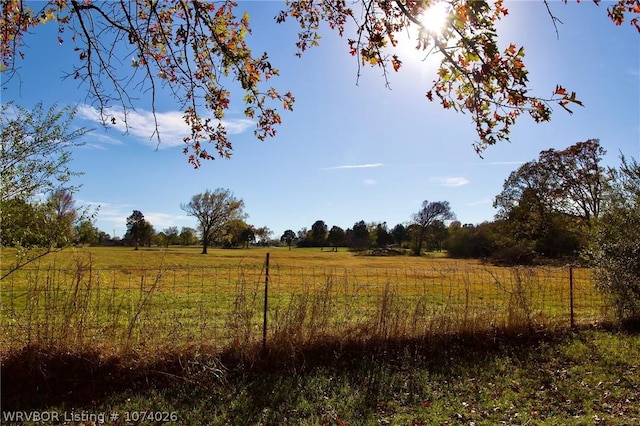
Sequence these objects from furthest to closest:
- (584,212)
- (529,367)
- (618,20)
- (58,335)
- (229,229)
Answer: (229,229) → (584,212) → (529,367) → (58,335) → (618,20)

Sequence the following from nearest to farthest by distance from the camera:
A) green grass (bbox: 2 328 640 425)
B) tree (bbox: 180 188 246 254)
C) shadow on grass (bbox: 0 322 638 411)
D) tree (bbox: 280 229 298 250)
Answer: green grass (bbox: 2 328 640 425) < shadow on grass (bbox: 0 322 638 411) < tree (bbox: 180 188 246 254) < tree (bbox: 280 229 298 250)

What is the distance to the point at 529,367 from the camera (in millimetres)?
6809

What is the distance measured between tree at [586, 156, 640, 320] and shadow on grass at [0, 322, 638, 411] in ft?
14.1

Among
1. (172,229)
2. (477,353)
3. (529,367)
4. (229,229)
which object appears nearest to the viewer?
(529,367)

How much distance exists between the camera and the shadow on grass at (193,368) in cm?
522

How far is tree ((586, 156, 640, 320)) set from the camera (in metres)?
9.27

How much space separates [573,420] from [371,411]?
244cm

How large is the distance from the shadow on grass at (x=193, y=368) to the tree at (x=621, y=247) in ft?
14.1

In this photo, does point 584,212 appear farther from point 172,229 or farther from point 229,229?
point 172,229

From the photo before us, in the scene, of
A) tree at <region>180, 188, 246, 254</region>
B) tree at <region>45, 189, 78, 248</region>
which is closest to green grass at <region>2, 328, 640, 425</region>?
tree at <region>45, 189, 78, 248</region>

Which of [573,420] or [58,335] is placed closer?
[573,420]

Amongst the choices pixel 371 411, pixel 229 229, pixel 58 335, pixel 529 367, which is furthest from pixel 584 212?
pixel 229 229

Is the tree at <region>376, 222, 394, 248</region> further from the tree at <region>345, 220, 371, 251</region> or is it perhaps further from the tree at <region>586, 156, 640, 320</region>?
the tree at <region>586, 156, 640, 320</region>

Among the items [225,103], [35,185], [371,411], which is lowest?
[371,411]
